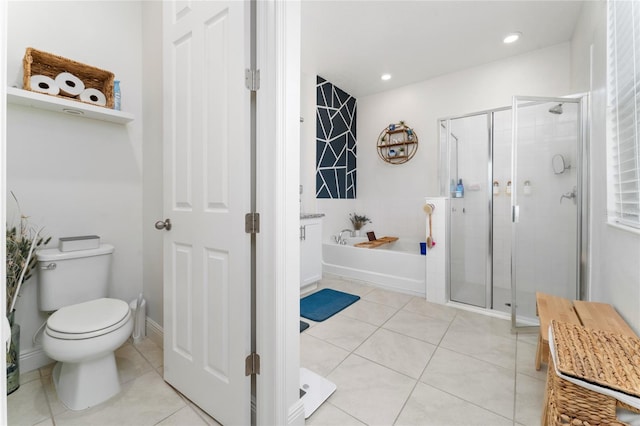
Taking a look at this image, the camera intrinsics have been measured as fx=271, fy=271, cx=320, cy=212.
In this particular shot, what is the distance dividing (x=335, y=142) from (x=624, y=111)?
3083mm

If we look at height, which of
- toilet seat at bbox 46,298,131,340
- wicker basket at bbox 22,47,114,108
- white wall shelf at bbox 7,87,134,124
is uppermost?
wicker basket at bbox 22,47,114,108

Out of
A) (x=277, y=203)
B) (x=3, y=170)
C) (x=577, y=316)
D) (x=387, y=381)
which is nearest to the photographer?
(x=3, y=170)

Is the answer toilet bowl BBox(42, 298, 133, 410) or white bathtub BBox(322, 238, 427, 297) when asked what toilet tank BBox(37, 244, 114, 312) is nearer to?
toilet bowl BBox(42, 298, 133, 410)

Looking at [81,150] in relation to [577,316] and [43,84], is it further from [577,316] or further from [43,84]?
[577,316]

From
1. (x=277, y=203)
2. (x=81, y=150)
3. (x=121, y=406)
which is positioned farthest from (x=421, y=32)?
(x=121, y=406)

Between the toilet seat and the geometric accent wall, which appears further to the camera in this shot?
the geometric accent wall

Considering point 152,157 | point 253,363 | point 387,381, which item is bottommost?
point 387,381

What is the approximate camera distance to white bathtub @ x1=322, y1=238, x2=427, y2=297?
2889 mm

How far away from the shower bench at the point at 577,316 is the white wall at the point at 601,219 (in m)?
0.04

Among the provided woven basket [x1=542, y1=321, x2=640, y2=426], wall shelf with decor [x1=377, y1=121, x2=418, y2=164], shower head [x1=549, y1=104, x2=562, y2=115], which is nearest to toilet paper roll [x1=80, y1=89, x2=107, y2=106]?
woven basket [x1=542, y1=321, x2=640, y2=426]

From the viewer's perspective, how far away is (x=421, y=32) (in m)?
2.73

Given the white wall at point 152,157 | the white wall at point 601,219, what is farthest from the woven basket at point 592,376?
the white wall at point 152,157

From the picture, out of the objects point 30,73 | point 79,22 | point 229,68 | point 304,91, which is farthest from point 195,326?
point 304,91

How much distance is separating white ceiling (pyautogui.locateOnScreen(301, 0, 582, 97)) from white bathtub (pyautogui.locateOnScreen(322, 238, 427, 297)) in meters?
2.29
